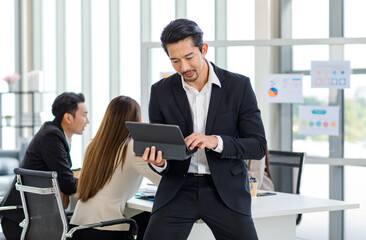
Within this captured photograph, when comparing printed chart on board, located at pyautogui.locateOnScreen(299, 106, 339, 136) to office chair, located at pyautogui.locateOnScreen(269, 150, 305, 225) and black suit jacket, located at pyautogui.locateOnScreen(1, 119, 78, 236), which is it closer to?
office chair, located at pyautogui.locateOnScreen(269, 150, 305, 225)

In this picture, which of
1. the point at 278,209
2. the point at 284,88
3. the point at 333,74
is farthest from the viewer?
the point at 284,88

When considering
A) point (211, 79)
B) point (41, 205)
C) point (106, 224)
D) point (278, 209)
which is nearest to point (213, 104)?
point (211, 79)

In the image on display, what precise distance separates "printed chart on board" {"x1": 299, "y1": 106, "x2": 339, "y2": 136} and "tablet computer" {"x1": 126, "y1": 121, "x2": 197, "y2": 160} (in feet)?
9.68

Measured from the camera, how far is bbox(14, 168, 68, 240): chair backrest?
278 cm

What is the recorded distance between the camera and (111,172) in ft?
10.0

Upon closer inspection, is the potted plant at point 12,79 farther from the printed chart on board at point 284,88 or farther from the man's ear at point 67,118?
the man's ear at point 67,118

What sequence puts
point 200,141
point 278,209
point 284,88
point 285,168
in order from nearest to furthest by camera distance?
point 200,141, point 278,209, point 285,168, point 284,88

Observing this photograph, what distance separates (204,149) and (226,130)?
0.12m

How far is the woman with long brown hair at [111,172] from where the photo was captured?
3039 mm

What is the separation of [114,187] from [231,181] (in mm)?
971

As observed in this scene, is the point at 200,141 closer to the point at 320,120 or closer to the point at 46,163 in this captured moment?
the point at 46,163

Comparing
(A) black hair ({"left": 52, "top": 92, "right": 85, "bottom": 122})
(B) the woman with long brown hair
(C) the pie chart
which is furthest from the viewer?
(C) the pie chart

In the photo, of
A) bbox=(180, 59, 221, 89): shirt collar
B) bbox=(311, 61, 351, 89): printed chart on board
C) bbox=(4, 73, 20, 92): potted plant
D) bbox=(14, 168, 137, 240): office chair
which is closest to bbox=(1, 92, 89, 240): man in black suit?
bbox=(14, 168, 137, 240): office chair

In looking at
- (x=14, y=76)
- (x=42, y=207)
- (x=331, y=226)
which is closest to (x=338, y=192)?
(x=331, y=226)
